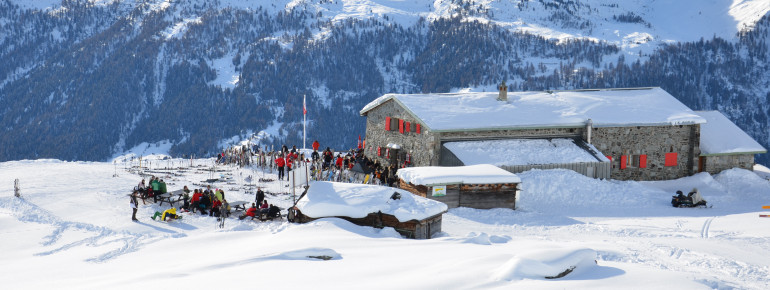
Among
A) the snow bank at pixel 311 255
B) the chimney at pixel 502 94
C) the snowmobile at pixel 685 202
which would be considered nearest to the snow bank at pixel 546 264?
the snow bank at pixel 311 255

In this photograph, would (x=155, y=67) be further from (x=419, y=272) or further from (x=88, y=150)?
(x=419, y=272)

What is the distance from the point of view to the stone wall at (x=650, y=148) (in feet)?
106

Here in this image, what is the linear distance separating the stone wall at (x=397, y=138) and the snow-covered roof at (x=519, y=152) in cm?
95

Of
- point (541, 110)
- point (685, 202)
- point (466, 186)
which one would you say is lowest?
point (685, 202)

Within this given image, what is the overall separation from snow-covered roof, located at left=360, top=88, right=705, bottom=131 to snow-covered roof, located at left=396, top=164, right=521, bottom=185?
16.9 feet

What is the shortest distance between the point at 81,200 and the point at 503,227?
1486 cm

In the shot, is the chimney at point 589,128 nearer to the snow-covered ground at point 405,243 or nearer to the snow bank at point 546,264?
the snow-covered ground at point 405,243

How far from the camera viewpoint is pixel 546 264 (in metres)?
11.3

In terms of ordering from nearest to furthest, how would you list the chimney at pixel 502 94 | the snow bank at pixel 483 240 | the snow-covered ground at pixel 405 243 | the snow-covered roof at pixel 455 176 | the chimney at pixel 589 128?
the snow-covered ground at pixel 405 243 < the snow bank at pixel 483 240 < the snow-covered roof at pixel 455 176 < the chimney at pixel 589 128 < the chimney at pixel 502 94

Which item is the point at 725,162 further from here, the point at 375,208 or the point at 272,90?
the point at 272,90

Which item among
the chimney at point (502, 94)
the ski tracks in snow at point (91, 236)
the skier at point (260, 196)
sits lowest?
the ski tracks in snow at point (91, 236)

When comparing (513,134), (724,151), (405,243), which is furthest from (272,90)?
(405,243)

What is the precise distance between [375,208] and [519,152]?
13.7 metres

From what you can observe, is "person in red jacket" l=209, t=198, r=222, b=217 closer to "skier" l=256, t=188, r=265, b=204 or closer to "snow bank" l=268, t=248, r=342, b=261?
"skier" l=256, t=188, r=265, b=204
